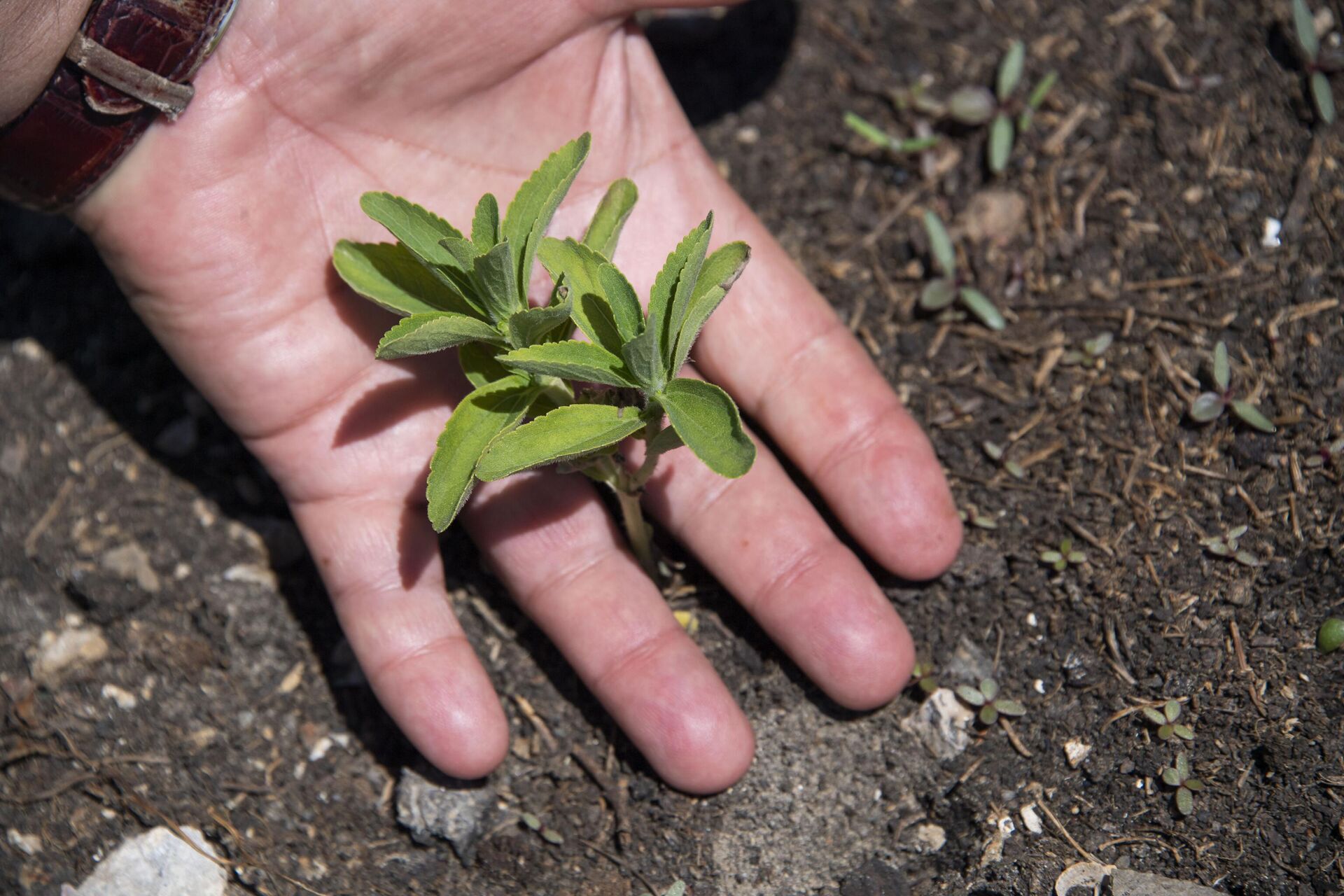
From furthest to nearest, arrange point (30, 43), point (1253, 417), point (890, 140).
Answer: point (890, 140) → point (1253, 417) → point (30, 43)

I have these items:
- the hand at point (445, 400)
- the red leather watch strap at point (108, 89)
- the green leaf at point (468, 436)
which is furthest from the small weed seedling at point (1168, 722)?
the red leather watch strap at point (108, 89)

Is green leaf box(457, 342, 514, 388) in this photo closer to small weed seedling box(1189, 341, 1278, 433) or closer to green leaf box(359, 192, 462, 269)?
green leaf box(359, 192, 462, 269)

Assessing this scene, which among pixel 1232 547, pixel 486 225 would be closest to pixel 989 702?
pixel 1232 547

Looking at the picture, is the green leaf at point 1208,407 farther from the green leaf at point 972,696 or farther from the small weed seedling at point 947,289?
the green leaf at point 972,696

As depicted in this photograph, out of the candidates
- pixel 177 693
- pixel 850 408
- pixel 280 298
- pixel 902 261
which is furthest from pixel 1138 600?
pixel 177 693

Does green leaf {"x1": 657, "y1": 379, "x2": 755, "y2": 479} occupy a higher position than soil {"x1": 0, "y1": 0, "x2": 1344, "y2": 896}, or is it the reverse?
green leaf {"x1": 657, "y1": 379, "x2": 755, "y2": 479}

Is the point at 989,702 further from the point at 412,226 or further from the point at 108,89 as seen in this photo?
the point at 108,89

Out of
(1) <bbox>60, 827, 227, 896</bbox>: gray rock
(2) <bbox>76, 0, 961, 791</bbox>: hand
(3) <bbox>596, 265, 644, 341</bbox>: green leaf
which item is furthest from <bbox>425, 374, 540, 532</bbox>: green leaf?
(1) <bbox>60, 827, 227, 896</bbox>: gray rock
